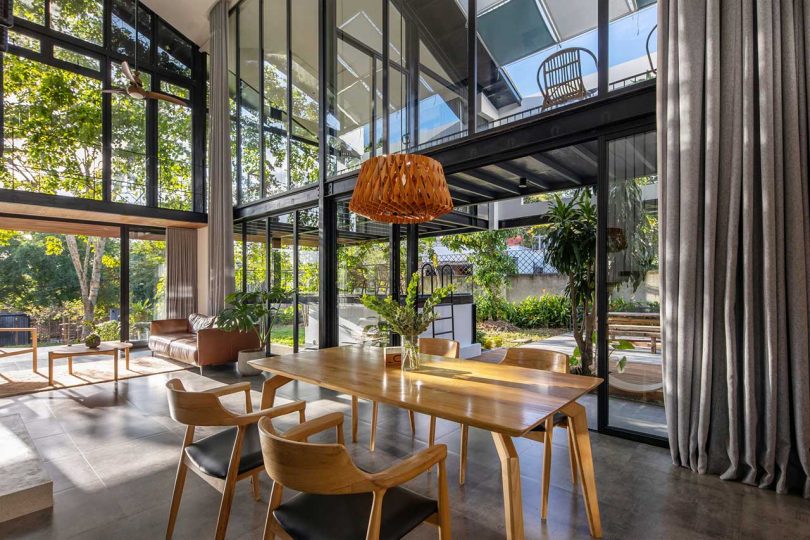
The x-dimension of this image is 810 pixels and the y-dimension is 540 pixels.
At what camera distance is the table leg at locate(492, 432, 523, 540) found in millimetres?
1436

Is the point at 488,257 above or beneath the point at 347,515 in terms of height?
above

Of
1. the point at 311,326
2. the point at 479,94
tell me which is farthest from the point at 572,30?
the point at 311,326

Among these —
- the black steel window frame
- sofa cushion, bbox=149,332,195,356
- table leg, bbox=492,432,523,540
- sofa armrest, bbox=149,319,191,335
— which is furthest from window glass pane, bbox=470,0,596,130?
the black steel window frame

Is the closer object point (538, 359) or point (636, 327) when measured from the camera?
point (538, 359)

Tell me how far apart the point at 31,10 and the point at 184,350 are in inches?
227

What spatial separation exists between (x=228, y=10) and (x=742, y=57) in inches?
295

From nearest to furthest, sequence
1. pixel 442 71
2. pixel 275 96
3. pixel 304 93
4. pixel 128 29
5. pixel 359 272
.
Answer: pixel 442 71 → pixel 359 272 → pixel 304 93 → pixel 275 96 → pixel 128 29

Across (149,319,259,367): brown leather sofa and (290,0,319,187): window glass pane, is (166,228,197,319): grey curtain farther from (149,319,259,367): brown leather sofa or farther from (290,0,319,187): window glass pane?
(290,0,319,187): window glass pane

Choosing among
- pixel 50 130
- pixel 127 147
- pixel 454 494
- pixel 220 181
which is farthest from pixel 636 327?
pixel 50 130

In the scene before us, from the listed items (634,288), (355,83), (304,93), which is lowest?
(634,288)

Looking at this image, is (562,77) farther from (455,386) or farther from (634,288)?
(455,386)

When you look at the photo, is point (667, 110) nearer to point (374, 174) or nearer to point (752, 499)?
point (374, 174)

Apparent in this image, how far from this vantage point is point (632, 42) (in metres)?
2.91

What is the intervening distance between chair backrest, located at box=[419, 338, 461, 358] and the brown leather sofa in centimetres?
348
